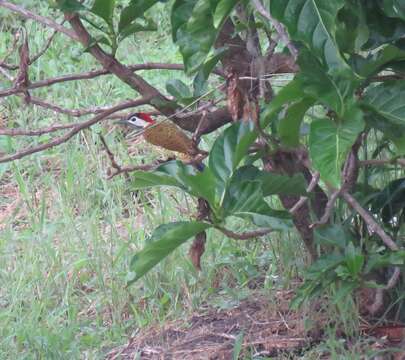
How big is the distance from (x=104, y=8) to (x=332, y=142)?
0.79 metres

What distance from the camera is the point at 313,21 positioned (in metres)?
1.88

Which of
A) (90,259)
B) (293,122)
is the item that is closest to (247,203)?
(293,122)

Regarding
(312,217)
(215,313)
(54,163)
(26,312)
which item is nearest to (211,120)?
(312,217)

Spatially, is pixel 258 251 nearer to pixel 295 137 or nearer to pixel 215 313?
pixel 215 313

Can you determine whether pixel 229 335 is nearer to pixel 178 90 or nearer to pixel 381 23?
pixel 178 90

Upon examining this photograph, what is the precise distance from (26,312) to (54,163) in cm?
140

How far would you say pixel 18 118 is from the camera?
17.1ft

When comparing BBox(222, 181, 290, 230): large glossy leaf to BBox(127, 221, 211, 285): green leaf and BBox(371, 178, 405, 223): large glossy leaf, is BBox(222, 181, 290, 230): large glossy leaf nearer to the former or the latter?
BBox(127, 221, 211, 285): green leaf

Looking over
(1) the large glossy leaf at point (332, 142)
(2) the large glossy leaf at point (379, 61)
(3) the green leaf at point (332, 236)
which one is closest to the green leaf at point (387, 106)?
(2) the large glossy leaf at point (379, 61)

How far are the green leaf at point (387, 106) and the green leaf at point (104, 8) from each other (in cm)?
68

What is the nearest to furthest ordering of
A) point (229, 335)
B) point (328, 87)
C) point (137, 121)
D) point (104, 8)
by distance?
point (328, 87)
point (104, 8)
point (137, 121)
point (229, 335)

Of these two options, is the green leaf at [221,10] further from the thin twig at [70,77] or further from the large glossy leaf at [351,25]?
the thin twig at [70,77]

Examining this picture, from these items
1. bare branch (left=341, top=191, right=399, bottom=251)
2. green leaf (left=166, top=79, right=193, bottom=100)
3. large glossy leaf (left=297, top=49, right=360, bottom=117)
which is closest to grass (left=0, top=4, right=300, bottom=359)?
green leaf (left=166, top=79, right=193, bottom=100)

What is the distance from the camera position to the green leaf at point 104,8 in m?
2.42
